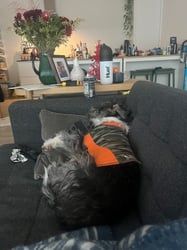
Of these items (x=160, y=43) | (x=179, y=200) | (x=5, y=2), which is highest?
(x=5, y=2)

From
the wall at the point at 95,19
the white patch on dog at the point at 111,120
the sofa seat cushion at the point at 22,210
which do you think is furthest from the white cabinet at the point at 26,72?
the white patch on dog at the point at 111,120

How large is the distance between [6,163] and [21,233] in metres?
Answer: 0.67

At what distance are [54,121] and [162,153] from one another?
2.80 ft

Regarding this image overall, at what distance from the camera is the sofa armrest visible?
1.71m

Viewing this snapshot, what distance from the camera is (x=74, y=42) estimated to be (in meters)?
5.71

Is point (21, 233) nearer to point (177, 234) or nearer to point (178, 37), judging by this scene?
point (177, 234)

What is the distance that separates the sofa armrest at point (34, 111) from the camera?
1714 millimetres

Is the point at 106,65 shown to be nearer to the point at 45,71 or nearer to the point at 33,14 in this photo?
the point at 45,71

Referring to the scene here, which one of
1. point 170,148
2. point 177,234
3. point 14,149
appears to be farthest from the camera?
point 14,149

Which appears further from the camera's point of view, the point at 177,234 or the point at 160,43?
the point at 160,43

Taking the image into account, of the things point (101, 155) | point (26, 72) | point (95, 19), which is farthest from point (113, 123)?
point (95, 19)

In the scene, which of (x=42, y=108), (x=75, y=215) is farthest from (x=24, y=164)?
(x=75, y=215)

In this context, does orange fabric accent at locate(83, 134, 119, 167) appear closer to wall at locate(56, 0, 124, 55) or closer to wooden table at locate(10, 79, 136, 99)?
wooden table at locate(10, 79, 136, 99)

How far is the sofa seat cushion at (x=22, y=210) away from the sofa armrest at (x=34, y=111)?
0.28 metres
